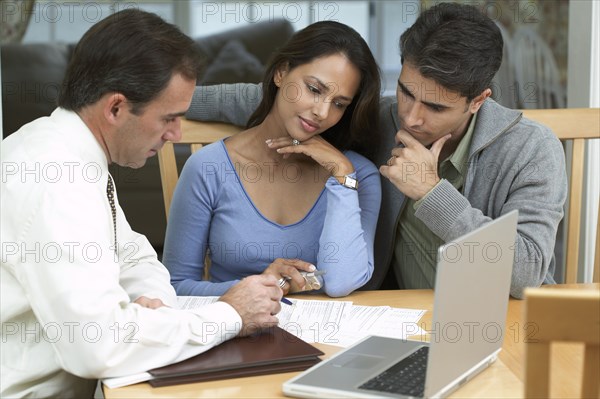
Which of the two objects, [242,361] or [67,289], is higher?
[67,289]

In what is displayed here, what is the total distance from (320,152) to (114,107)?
682mm

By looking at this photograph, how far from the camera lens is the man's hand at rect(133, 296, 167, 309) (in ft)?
5.05

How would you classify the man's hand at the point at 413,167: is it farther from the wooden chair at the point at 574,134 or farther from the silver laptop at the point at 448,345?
the silver laptop at the point at 448,345

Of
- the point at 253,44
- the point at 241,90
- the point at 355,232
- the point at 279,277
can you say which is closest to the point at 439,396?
the point at 279,277

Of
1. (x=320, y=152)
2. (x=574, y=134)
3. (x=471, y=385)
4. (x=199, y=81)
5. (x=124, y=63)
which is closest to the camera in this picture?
(x=471, y=385)

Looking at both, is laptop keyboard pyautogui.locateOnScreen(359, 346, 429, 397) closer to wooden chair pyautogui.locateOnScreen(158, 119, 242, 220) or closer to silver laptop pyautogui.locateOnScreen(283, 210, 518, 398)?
silver laptop pyautogui.locateOnScreen(283, 210, 518, 398)

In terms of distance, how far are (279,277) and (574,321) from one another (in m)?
1.01

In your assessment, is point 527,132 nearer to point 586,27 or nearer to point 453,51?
point 453,51

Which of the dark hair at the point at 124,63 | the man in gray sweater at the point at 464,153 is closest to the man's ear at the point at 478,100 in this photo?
the man in gray sweater at the point at 464,153

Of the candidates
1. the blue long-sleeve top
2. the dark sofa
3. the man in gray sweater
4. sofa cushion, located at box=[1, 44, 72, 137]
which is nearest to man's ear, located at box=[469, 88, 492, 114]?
the man in gray sweater

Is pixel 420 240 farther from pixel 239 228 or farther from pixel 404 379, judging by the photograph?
pixel 404 379

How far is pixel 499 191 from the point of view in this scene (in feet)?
6.46

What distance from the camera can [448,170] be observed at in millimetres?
2102

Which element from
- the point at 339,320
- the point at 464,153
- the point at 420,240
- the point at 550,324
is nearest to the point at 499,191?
the point at 464,153
